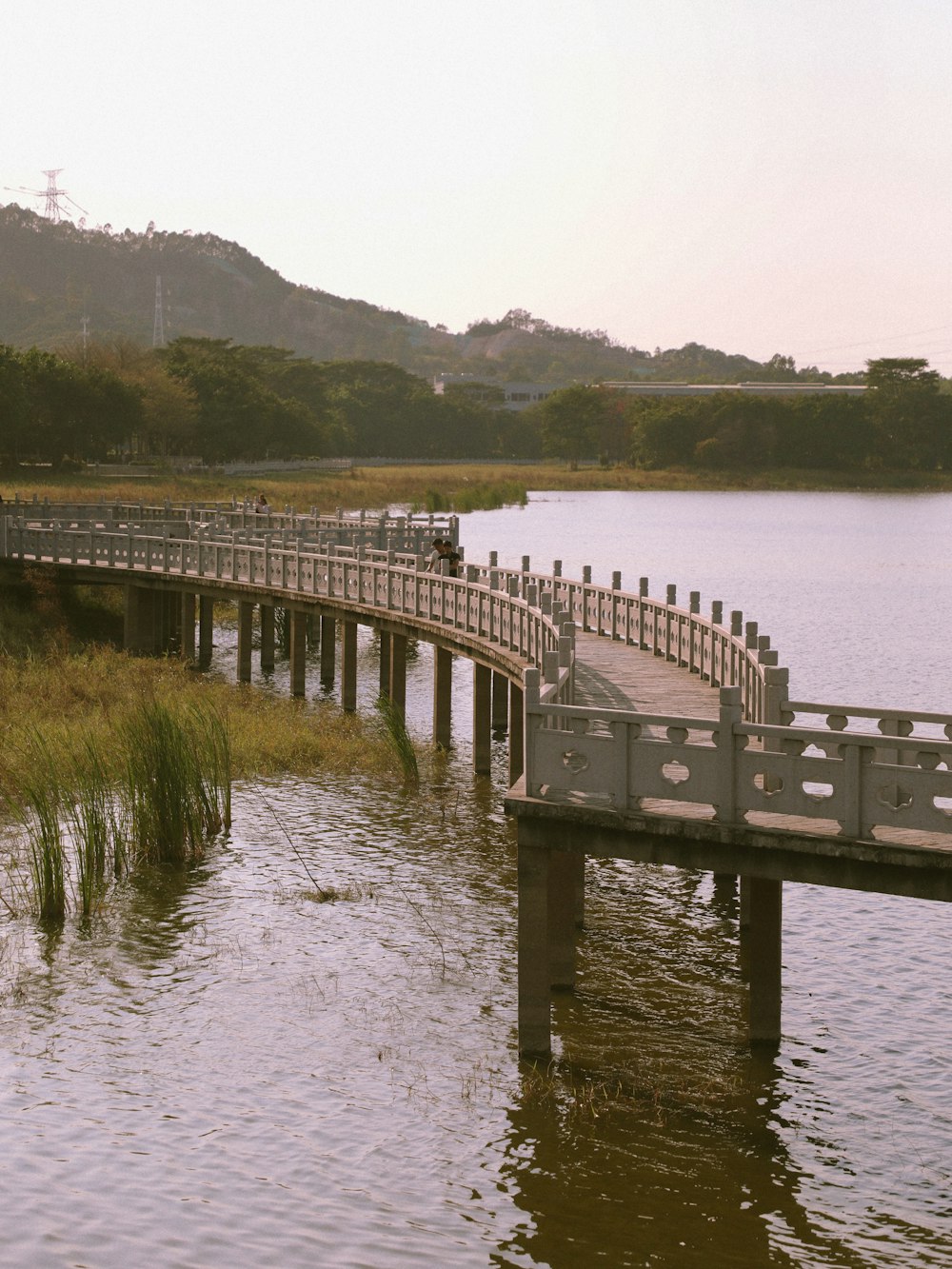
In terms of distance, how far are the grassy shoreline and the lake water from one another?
50.7m

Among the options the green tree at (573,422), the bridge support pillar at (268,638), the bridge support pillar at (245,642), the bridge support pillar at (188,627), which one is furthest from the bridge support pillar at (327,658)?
the green tree at (573,422)

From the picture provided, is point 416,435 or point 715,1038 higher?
point 416,435

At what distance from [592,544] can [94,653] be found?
174ft

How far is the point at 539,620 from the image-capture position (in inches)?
1009

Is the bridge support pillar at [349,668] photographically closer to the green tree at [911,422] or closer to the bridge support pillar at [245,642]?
the bridge support pillar at [245,642]

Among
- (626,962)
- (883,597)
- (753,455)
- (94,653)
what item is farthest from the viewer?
(753,455)

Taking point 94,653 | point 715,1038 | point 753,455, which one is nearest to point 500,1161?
point 715,1038

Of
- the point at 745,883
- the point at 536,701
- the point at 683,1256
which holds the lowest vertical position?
the point at 683,1256

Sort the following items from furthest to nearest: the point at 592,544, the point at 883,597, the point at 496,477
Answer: the point at 496,477 → the point at 592,544 → the point at 883,597

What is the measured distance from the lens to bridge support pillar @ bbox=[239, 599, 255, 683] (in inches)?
1666

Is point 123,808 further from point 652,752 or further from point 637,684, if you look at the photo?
point 652,752

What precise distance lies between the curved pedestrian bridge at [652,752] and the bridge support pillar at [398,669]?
2.1 inches

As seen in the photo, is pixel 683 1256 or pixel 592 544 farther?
pixel 592 544

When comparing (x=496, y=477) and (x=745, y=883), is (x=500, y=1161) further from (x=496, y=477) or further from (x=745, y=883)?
(x=496, y=477)
